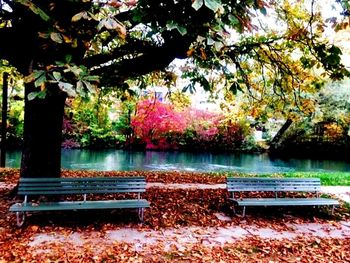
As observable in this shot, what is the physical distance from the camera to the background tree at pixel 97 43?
3.77 meters

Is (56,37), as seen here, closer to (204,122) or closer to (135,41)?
(135,41)

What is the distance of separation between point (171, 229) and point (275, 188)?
2622 mm

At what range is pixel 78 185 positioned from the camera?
607 cm

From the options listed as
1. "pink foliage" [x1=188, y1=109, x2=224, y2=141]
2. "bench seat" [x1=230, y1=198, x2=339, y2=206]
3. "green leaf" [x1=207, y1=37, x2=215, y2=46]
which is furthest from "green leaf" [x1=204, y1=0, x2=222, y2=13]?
"pink foliage" [x1=188, y1=109, x2=224, y2=141]

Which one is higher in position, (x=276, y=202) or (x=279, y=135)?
(x=279, y=135)

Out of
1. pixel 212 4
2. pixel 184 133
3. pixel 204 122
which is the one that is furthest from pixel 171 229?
pixel 184 133

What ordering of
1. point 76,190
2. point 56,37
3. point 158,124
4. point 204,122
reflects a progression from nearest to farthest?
point 56,37
point 76,190
point 158,124
point 204,122

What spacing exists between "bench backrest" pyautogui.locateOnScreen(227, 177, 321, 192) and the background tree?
6.23 feet

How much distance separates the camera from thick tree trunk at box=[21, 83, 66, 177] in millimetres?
6562

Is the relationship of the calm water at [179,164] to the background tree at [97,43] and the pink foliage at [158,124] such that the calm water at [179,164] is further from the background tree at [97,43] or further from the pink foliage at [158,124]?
the background tree at [97,43]

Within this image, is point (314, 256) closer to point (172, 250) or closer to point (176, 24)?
point (172, 250)

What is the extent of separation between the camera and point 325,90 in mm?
24031

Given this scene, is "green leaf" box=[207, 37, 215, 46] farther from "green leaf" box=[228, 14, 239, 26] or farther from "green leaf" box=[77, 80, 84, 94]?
"green leaf" box=[77, 80, 84, 94]

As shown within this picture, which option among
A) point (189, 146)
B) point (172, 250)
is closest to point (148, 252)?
point (172, 250)
